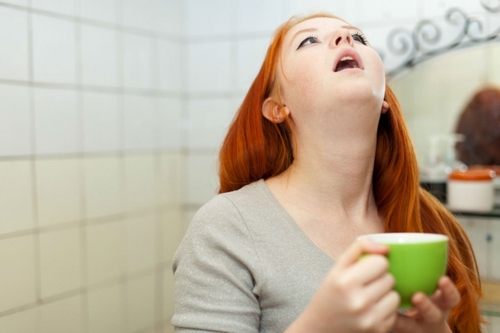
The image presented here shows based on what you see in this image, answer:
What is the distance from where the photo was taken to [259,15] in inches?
74.6

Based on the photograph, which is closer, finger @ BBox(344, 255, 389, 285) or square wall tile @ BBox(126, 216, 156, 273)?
finger @ BBox(344, 255, 389, 285)

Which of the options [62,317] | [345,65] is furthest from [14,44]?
[345,65]

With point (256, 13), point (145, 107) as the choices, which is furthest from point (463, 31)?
point (145, 107)

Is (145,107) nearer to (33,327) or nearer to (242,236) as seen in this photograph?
(33,327)

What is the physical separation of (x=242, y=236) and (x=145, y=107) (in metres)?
1.02

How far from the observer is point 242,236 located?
895 mm

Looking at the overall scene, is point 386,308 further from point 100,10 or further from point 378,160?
point 100,10

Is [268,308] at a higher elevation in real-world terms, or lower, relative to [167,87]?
lower

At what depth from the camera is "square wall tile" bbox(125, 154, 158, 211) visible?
1733 millimetres

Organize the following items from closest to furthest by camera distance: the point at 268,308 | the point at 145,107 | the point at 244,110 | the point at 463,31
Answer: the point at 268,308, the point at 244,110, the point at 463,31, the point at 145,107

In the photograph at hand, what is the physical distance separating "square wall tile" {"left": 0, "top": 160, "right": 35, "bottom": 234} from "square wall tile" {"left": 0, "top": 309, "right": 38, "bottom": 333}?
0.21 meters

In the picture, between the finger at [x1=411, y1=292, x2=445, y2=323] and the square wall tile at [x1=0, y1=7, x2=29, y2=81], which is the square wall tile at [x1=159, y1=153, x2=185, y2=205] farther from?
the finger at [x1=411, y1=292, x2=445, y2=323]

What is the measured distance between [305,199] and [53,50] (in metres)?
0.84

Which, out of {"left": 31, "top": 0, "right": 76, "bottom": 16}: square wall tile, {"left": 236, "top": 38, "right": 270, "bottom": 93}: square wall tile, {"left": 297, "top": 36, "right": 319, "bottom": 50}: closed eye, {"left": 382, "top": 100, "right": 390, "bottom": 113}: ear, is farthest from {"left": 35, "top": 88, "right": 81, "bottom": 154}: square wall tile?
{"left": 382, "top": 100, "right": 390, "bottom": 113}: ear
